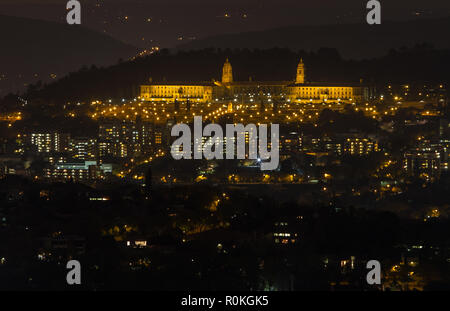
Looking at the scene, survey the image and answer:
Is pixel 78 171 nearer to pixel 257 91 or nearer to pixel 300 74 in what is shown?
pixel 257 91

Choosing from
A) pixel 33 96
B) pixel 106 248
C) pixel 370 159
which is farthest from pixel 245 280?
pixel 33 96

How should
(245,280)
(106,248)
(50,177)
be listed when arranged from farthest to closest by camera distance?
(50,177)
(106,248)
(245,280)

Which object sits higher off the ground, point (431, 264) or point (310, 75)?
point (310, 75)

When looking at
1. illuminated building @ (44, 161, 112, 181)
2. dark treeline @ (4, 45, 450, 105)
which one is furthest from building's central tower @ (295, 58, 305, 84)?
illuminated building @ (44, 161, 112, 181)

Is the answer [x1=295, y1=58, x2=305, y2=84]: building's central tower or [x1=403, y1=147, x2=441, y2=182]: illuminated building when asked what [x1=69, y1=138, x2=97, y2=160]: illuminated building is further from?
[x1=295, y1=58, x2=305, y2=84]: building's central tower
